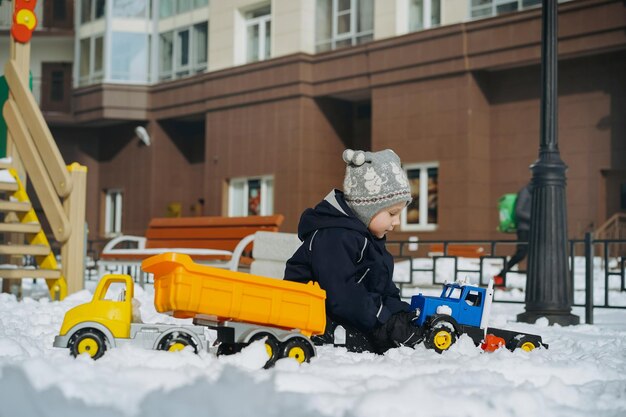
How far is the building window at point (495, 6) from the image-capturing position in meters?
21.2

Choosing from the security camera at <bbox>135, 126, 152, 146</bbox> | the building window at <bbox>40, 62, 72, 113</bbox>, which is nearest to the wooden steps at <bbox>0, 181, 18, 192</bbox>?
the security camera at <bbox>135, 126, 152, 146</bbox>

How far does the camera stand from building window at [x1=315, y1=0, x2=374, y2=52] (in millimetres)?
24594

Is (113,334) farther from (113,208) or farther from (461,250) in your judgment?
(113,208)

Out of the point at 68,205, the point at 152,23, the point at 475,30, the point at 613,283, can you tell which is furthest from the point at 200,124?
the point at 68,205

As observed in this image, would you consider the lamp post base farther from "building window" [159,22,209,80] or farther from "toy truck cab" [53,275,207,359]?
"building window" [159,22,209,80]

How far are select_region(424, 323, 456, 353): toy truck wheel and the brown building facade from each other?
648 inches

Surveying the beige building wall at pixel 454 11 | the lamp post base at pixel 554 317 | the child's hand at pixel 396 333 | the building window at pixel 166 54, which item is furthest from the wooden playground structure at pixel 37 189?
the building window at pixel 166 54

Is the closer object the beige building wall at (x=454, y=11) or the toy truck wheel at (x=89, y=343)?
the toy truck wheel at (x=89, y=343)

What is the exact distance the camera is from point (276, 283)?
4336 millimetres

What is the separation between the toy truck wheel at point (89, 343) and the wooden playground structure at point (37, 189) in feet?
16.5

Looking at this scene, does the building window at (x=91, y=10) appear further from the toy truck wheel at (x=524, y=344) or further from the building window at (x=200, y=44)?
the toy truck wheel at (x=524, y=344)

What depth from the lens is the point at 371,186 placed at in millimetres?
4914

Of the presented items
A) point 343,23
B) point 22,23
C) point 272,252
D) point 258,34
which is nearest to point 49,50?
point 258,34

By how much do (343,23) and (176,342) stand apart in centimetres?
2191
